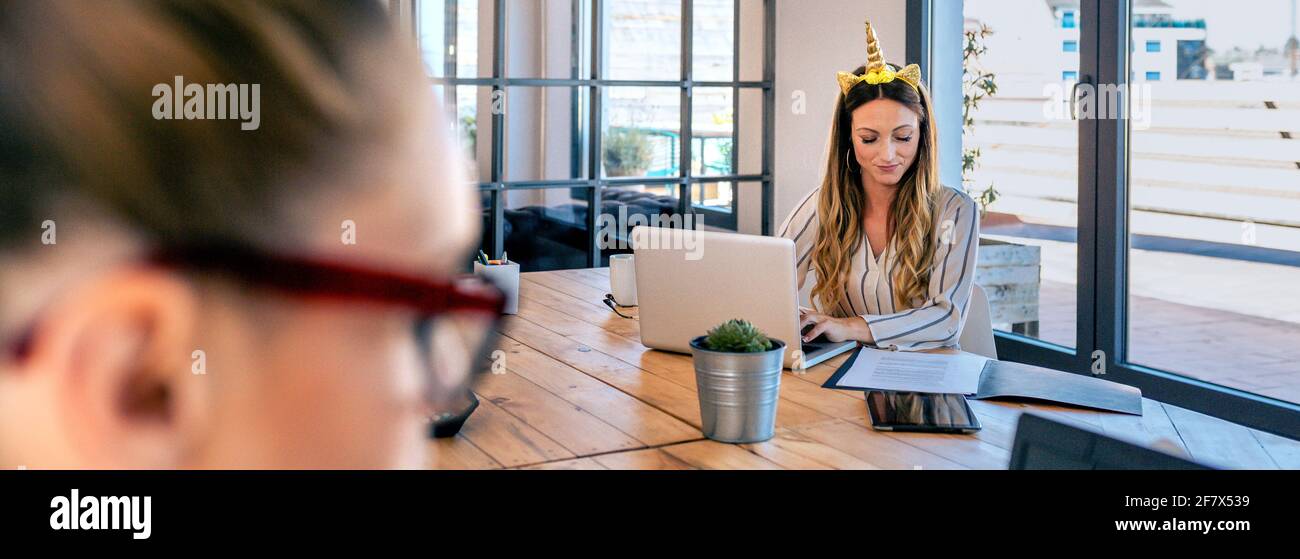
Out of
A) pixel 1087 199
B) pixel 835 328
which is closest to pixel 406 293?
pixel 835 328

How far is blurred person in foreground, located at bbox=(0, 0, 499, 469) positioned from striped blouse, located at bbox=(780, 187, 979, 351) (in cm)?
210

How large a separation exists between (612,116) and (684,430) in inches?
157

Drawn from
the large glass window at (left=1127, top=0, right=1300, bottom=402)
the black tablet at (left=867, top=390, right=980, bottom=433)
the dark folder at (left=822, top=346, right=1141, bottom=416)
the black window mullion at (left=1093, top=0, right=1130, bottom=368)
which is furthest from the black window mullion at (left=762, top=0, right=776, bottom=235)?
the black tablet at (left=867, top=390, right=980, bottom=433)

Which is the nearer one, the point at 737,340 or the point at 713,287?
the point at 737,340

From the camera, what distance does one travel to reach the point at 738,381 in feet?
5.31

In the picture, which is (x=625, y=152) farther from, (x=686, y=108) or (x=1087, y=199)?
(x=1087, y=199)

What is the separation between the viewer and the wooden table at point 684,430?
1551 millimetres

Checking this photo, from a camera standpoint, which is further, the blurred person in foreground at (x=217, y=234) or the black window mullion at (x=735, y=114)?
the black window mullion at (x=735, y=114)

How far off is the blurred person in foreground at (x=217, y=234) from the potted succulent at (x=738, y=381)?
48.3 inches

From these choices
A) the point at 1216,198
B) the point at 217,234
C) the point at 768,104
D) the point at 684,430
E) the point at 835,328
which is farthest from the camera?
the point at 768,104

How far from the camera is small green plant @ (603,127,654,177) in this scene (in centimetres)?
556

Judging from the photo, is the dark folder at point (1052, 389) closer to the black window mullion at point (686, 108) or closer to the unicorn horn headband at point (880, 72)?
the unicorn horn headband at point (880, 72)

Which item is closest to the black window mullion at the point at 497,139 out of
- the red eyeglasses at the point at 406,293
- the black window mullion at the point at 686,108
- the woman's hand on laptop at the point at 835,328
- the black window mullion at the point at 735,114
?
the black window mullion at the point at 686,108

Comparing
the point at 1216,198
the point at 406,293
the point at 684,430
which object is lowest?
the point at 684,430
